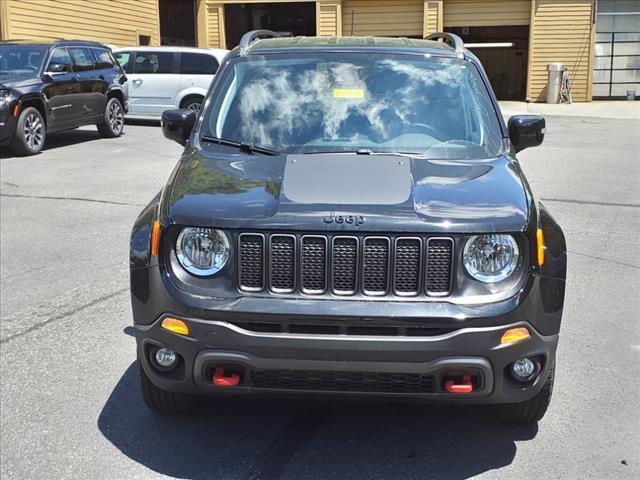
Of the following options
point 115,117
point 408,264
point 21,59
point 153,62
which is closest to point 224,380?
point 408,264

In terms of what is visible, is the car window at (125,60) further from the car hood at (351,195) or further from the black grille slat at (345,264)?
the black grille slat at (345,264)

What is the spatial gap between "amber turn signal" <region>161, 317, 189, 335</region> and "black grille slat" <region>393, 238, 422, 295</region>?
86 cm

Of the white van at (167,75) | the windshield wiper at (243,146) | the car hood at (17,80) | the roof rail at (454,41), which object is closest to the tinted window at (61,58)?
the car hood at (17,80)

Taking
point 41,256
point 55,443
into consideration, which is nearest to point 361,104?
point 55,443

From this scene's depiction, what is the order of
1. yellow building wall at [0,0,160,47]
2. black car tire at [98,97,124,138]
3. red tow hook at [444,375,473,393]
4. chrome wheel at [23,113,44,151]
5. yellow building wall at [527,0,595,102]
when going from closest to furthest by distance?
red tow hook at [444,375,473,393] < chrome wheel at [23,113,44,151] < black car tire at [98,97,124,138] < yellow building wall at [0,0,160,47] < yellow building wall at [527,0,595,102]

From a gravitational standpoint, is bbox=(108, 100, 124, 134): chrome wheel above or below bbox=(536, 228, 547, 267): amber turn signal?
below

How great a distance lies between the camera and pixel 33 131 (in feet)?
43.8

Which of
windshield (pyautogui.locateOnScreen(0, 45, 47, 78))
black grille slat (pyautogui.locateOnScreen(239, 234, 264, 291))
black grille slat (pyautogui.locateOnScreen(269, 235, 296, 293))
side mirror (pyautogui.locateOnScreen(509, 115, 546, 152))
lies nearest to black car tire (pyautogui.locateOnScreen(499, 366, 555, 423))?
black grille slat (pyautogui.locateOnScreen(269, 235, 296, 293))

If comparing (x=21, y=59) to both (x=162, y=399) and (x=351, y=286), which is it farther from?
(x=351, y=286)

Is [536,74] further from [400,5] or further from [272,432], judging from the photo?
[272,432]

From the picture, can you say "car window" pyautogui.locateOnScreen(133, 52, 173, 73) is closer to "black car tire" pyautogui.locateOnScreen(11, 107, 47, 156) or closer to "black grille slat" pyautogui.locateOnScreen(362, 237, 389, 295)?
"black car tire" pyautogui.locateOnScreen(11, 107, 47, 156)

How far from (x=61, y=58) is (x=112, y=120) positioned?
6.83 feet

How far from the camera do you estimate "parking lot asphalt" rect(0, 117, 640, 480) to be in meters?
3.35

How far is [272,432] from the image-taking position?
363 cm
